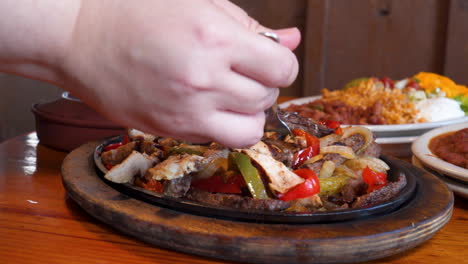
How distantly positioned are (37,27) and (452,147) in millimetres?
1365

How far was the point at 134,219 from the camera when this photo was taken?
1.12 m

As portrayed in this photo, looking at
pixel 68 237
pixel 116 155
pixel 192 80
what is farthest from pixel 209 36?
pixel 116 155

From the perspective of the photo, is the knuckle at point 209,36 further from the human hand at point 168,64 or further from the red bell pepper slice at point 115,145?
the red bell pepper slice at point 115,145

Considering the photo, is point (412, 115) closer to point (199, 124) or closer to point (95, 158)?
point (95, 158)

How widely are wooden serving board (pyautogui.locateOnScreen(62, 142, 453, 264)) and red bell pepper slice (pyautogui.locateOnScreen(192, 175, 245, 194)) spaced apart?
0.44ft

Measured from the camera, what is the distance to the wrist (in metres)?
0.74

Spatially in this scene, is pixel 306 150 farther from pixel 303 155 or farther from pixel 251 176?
pixel 251 176

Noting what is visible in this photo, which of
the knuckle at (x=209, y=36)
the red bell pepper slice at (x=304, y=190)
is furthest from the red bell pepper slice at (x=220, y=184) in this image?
the knuckle at (x=209, y=36)

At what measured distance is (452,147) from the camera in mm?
1681

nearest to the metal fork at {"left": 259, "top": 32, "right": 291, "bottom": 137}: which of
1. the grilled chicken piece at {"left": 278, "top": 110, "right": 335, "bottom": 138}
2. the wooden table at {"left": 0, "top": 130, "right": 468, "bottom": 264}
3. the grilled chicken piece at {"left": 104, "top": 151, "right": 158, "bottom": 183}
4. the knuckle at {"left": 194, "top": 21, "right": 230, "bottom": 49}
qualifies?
the grilled chicken piece at {"left": 278, "top": 110, "right": 335, "bottom": 138}

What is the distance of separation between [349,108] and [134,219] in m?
1.70

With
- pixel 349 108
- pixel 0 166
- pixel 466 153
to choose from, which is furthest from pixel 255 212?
pixel 349 108

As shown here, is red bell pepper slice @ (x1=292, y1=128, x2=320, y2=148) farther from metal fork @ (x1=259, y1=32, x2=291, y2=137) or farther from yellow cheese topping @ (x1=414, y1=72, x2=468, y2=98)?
yellow cheese topping @ (x1=414, y1=72, x2=468, y2=98)

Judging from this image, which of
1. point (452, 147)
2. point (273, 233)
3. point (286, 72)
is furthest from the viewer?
point (452, 147)
